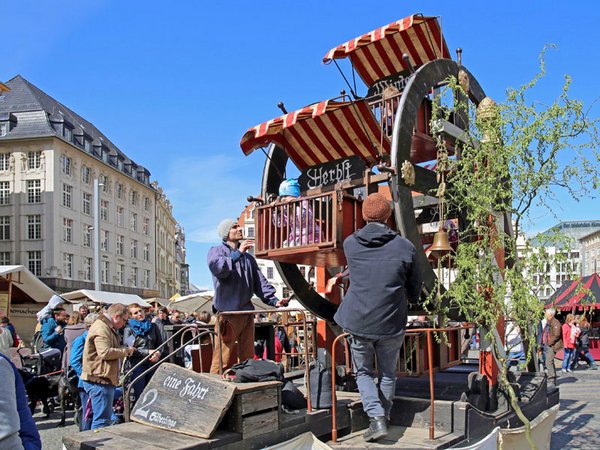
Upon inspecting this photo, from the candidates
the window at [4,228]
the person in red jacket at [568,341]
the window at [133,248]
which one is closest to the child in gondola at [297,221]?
the person in red jacket at [568,341]

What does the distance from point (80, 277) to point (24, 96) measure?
1691 centimetres

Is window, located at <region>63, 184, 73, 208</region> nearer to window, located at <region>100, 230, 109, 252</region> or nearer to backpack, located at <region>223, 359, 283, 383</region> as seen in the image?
window, located at <region>100, 230, 109, 252</region>

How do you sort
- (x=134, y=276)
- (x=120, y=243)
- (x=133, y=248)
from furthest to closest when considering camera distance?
1. (x=134, y=276)
2. (x=133, y=248)
3. (x=120, y=243)

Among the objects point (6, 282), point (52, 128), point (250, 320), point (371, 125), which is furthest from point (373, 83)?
point (52, 128)

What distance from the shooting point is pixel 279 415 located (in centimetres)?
475

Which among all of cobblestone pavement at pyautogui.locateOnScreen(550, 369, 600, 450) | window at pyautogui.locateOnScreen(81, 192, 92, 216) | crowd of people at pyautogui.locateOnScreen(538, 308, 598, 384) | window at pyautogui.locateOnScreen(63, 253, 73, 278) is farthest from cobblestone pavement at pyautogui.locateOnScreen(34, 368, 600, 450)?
window at pyautogui.locateOnScreen(81, 192, 92, 216)

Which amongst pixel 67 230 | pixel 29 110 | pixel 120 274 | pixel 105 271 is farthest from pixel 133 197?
pixel 29 110

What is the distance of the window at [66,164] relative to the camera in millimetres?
51594

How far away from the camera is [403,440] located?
4949 millimetres

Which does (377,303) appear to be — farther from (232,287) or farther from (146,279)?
(146,279)

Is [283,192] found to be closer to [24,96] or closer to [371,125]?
[371,125]

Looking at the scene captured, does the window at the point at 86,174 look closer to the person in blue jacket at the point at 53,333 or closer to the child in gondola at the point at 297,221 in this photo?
the person in blue jacket at the point at 53,333

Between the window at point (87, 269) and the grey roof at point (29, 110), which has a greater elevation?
the grey roof at point (29, 110)

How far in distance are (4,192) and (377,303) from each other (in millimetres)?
53486
